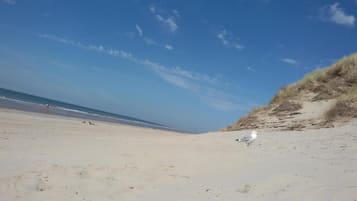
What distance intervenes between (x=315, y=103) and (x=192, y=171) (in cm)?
747

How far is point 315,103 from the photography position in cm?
1184

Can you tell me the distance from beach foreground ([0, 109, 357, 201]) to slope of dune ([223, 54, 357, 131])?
1.73m

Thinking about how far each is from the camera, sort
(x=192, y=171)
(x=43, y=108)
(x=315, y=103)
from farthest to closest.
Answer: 1. (x=43, y=108)
2. (x=315, y=103)
3. (x=192, y=171)

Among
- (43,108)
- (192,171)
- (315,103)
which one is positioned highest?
(315,103)

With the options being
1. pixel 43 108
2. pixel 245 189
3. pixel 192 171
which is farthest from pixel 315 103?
pixel 43 108

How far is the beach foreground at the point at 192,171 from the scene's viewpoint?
4.66 metres

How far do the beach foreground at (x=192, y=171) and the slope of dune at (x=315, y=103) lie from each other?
1.73 metres

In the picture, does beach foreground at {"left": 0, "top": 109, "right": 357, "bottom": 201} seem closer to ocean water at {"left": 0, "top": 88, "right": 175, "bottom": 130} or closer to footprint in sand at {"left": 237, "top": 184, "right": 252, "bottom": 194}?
footprint in sand at {"left": 237, "top": 184, "right": 252, "bottom": 194}

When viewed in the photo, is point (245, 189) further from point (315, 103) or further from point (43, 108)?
point (43, 108)

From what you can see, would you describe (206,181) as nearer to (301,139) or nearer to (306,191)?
(306,191)

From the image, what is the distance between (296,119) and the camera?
1088cm

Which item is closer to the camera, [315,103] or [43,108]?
[315,103]

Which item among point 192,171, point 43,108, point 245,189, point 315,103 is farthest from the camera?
point 43,108

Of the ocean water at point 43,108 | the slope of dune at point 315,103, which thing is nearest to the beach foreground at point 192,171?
the slope of dune at point 315,103
